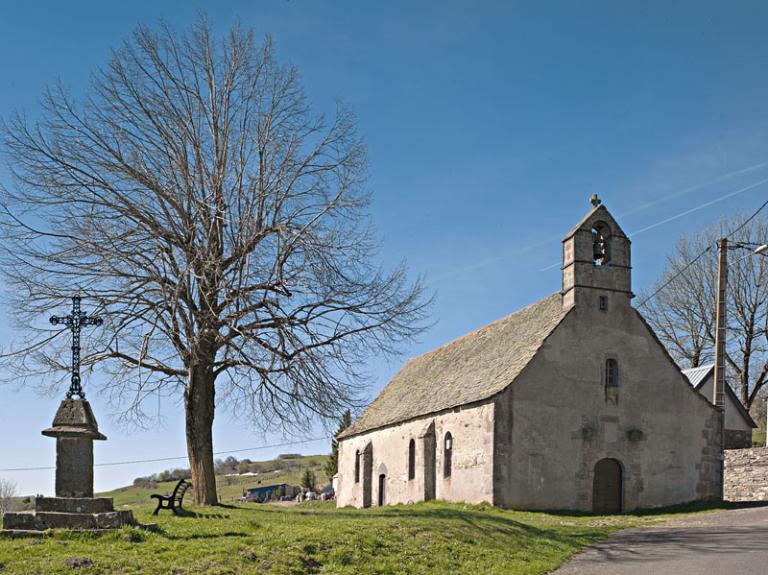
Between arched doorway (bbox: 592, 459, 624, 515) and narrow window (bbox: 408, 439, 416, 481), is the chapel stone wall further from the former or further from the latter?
arched doorway (bbox: 592, 459, 624, 515)

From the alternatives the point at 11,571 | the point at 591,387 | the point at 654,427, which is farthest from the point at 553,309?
the point at 11,571

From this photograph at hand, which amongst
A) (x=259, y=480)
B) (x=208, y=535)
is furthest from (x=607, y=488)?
(x=259, y=480)

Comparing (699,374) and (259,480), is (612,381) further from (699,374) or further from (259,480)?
(259,480)

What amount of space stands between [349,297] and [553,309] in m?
11.7

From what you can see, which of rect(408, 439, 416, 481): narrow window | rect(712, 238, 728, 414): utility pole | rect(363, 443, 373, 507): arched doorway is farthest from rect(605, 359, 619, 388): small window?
rect(363, 443, 373, 507): arched doorway

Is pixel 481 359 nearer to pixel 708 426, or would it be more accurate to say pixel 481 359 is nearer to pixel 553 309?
pixel 553 309

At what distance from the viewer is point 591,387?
3078 centimetres

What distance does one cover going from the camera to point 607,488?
1196 inches

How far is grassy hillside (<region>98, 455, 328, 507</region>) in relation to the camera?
228ft

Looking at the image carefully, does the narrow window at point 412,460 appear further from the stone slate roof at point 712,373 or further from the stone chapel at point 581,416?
the stone slate roof at point 712,373

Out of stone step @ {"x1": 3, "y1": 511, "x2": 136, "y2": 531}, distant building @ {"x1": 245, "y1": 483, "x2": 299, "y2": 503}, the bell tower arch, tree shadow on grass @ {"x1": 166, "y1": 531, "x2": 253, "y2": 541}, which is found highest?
the bell tower arch

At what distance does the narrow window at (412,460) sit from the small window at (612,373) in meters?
8.77

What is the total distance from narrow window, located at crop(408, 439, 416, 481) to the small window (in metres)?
8.77

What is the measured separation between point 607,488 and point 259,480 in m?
56.6
